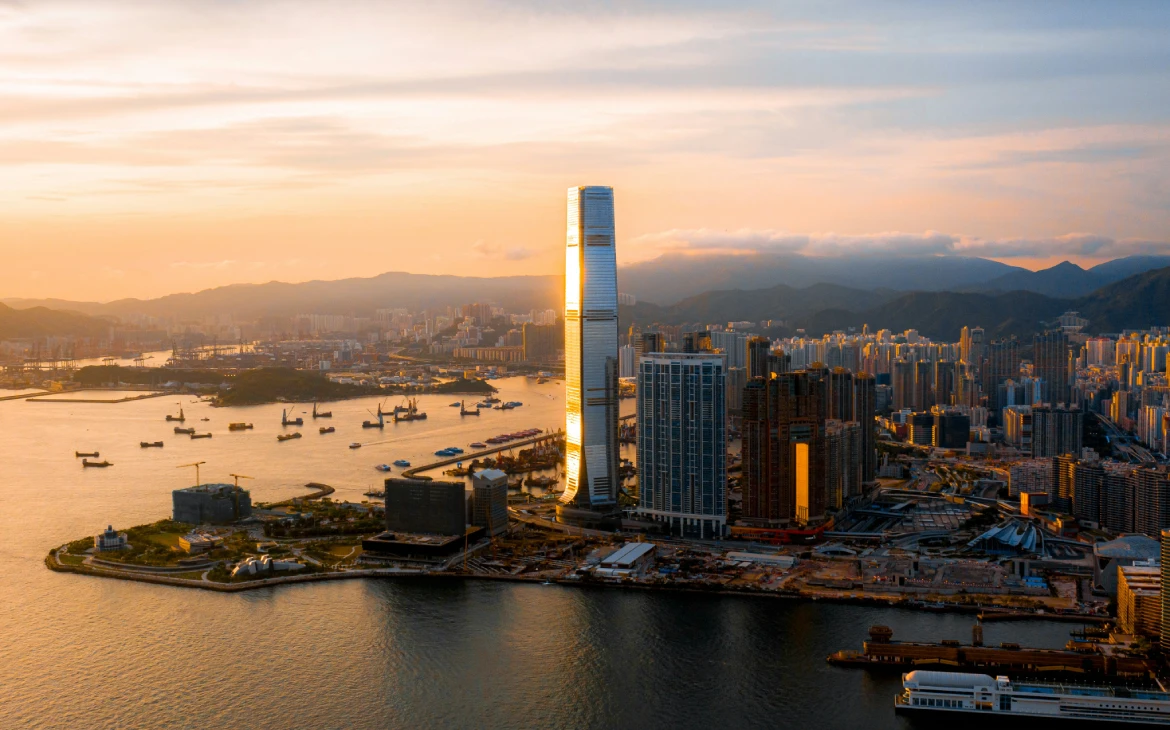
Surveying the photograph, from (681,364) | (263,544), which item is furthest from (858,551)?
(263,544)

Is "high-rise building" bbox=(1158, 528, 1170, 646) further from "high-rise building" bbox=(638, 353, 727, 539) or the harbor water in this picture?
"high-rise building" bbox=(638, 353, 727, 539)

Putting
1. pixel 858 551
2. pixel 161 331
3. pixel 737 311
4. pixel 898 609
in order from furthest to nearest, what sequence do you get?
pixel 161 331
pixel 737 311
pixel 858 551
pixel 898 609

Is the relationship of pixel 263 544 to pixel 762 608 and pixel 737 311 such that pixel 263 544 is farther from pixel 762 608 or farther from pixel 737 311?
pixel 737 311

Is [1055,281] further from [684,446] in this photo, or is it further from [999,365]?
[684,446]

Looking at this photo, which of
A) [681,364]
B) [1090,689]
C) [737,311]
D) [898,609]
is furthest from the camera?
[737,311]

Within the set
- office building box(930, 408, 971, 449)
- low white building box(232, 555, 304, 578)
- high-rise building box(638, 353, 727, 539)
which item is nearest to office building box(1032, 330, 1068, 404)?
office building box(930, 408, 971, 449)

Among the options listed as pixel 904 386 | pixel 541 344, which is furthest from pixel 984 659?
pixel 541 344

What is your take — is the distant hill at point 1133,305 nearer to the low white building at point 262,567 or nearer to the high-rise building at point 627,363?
the high-rise building at point 627,363
